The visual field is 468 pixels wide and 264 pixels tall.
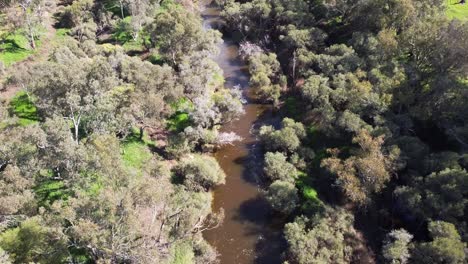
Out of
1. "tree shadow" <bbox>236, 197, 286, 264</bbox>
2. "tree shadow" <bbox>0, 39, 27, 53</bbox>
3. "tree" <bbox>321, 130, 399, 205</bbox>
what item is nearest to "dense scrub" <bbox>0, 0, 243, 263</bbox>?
"tree shadow" <bbox>0, 39, 27, 53</bbox>

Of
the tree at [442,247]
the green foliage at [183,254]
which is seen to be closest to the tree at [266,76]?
the green foliage at [183,254]

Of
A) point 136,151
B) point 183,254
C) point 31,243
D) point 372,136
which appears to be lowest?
point 183,254

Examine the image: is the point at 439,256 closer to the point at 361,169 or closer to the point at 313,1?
the point at 361,169

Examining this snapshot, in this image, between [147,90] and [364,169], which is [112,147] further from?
[364,169]

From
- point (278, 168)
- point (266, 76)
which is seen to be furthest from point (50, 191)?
point (266, 76)

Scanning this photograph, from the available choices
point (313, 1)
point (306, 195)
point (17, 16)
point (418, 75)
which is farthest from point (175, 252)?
point (313, 1)

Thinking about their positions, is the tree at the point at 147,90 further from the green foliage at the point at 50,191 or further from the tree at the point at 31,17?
the tree at the point at 31,17

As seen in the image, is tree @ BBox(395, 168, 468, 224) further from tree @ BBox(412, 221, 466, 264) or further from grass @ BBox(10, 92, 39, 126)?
grass @ BBox(10, 92, 39, 126)
